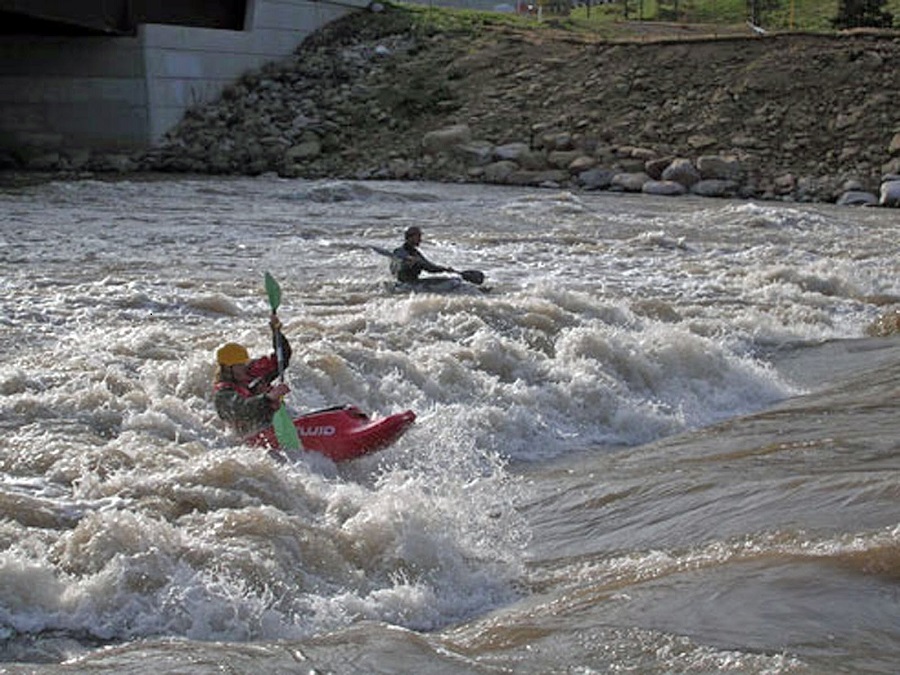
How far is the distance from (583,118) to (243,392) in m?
18.9

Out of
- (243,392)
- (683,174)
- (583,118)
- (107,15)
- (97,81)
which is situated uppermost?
(107,15)

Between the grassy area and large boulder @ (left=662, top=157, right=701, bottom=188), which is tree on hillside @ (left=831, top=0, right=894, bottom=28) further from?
large boulder @ (left=662, top=157, right=701, bottom=188)

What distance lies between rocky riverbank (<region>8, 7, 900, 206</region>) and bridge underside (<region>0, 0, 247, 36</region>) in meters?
1.45

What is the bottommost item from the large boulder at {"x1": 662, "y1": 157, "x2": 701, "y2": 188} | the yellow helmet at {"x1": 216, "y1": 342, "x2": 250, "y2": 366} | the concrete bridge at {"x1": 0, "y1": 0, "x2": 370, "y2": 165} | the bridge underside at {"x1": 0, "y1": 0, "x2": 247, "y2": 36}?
the yellow helmet at {"x1": 216, "y1": 342, "x2": 250, "y2": 366}

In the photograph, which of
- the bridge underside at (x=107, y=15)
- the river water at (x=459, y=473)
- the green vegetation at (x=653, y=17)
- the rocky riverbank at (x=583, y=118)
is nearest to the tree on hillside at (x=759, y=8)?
the green vegetation at (x=653, y=17)

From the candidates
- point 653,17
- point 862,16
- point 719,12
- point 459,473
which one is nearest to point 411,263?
point 459,473

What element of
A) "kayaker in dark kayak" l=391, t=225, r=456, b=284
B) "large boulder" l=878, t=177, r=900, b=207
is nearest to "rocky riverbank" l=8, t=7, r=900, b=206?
"large boulder" l=878, t=177, r=900, b=207

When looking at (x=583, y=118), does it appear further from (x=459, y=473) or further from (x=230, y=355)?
(x=230, y=355)

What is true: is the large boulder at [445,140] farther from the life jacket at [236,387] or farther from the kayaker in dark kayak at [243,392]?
the life jacket at [236,387]

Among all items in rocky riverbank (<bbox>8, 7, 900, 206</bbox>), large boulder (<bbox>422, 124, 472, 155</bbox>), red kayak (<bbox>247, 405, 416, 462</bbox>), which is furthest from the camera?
large boulder (<bbox>422, 124, 472, 155</bbox>)

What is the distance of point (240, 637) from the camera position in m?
5.78

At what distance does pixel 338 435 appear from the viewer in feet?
27.1

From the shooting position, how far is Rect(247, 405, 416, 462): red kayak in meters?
8.18

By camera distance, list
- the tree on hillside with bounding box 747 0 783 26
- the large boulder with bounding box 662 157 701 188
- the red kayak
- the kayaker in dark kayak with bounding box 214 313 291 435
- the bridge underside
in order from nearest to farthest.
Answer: the red kayak, the kayaker in dark kayak with bounding box 214 313 291 435, the bridge underside, the large boulder with bounding box 662 157 701 188, the tree on hillside with bounding box 747 0 783 26
